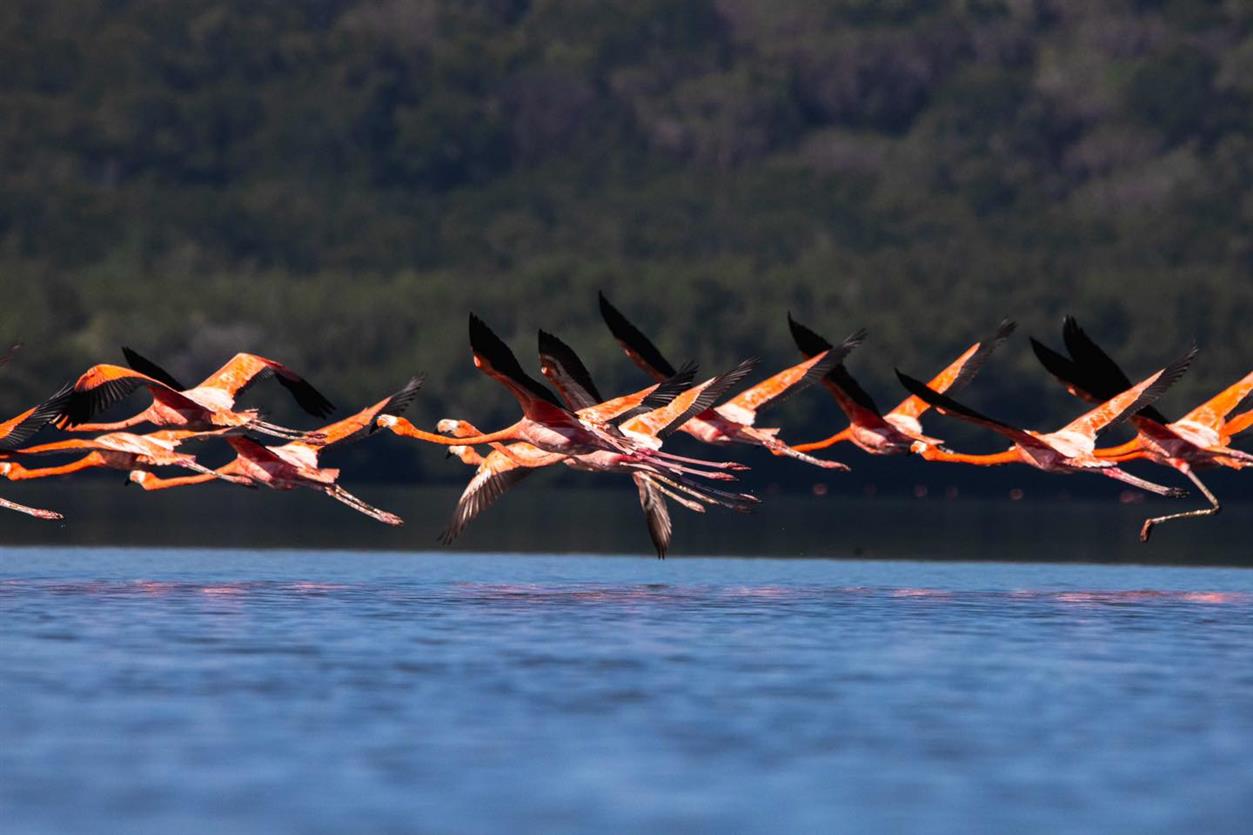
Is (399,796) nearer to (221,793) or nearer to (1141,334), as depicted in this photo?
(221,793)

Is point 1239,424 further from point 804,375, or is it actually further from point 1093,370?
point 804,375

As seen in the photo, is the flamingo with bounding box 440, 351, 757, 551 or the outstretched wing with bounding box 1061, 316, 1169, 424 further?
the outstretched wing with bounding box 1061, 316, 1169, 424

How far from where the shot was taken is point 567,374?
42.8 metres

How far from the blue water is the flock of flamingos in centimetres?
214

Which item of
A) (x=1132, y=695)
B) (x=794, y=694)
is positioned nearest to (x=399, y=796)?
(x=794, y=694)

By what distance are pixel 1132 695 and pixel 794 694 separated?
11.4 ft

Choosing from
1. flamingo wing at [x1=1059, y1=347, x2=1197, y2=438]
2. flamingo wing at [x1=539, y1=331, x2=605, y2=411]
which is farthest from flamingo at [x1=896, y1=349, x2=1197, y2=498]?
flamingo wing at [x1=539, y1=331, x2=605, y2=411]

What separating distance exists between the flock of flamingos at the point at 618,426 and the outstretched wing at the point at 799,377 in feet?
0.13

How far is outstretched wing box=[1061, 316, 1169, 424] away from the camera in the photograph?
140ft

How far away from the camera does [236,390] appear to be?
144 ft

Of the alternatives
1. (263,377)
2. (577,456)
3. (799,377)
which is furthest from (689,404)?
(263,377)

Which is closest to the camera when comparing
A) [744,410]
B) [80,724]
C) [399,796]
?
[399,796]

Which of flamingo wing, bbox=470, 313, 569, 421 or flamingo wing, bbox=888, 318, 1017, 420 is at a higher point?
flamingo wing, bbox=888, 318, 1017, 420

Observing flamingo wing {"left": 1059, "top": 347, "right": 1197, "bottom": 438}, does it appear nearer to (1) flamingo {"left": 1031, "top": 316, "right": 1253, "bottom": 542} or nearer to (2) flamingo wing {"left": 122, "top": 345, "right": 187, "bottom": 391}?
(1) flamingo {"left": 1031, "top": 316, "right": 1253, "bottom": 542}
